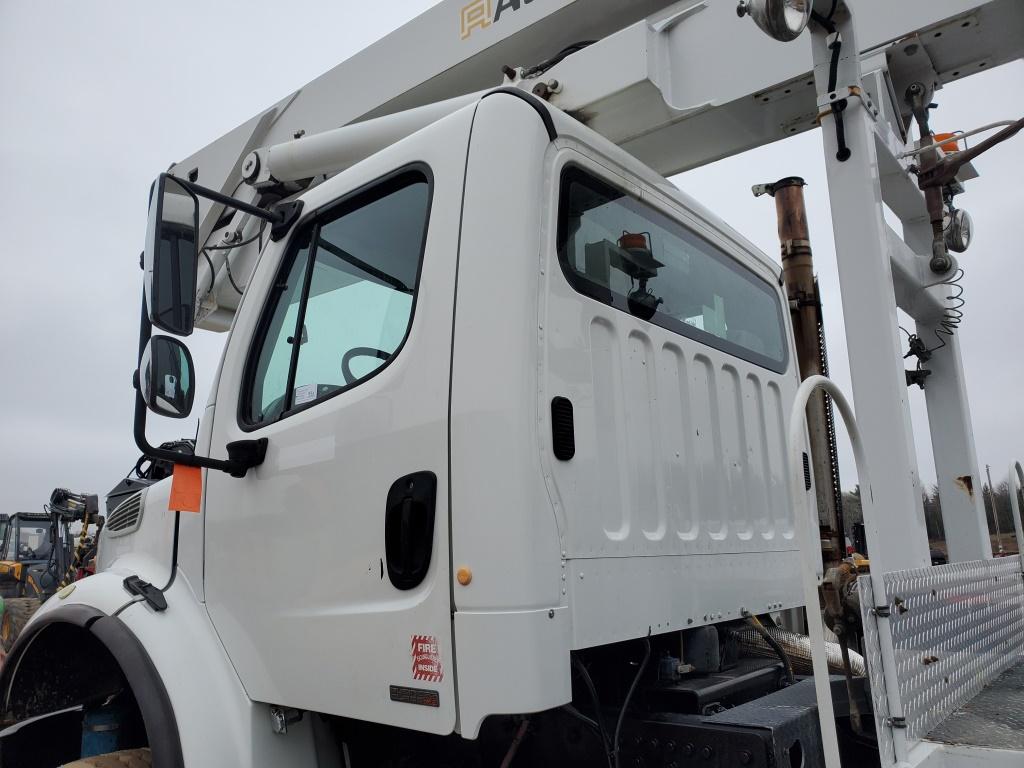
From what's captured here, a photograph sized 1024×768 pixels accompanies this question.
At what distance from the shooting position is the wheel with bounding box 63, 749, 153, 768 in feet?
7.95

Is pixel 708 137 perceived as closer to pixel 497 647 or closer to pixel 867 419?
pixel 867 419

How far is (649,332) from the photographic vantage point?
8.11 feet

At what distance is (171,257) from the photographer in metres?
2.29

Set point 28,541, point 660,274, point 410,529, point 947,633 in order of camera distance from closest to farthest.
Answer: point 410,529
point 947,633
point 660,274
point 28,541

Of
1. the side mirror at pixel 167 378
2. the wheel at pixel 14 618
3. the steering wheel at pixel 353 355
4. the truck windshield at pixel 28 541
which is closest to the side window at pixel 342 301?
the steering wheel at pixel 353 355

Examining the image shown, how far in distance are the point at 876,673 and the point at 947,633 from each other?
0.50m

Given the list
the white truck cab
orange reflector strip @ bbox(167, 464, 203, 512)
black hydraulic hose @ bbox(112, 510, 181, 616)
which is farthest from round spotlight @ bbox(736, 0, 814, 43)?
black hydraulic hose @ bbox(112, 510, 181, 616)

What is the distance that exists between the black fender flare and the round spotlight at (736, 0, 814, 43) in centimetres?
243

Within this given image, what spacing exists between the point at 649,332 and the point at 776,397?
3.34 ft

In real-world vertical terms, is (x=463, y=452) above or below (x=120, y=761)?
above

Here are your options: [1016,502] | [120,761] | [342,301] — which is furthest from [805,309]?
[120,761]

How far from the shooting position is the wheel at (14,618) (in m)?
10.9

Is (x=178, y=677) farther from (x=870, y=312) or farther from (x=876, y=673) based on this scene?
(x=870, y=312)

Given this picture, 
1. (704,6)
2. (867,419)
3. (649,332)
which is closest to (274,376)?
(649,332)
